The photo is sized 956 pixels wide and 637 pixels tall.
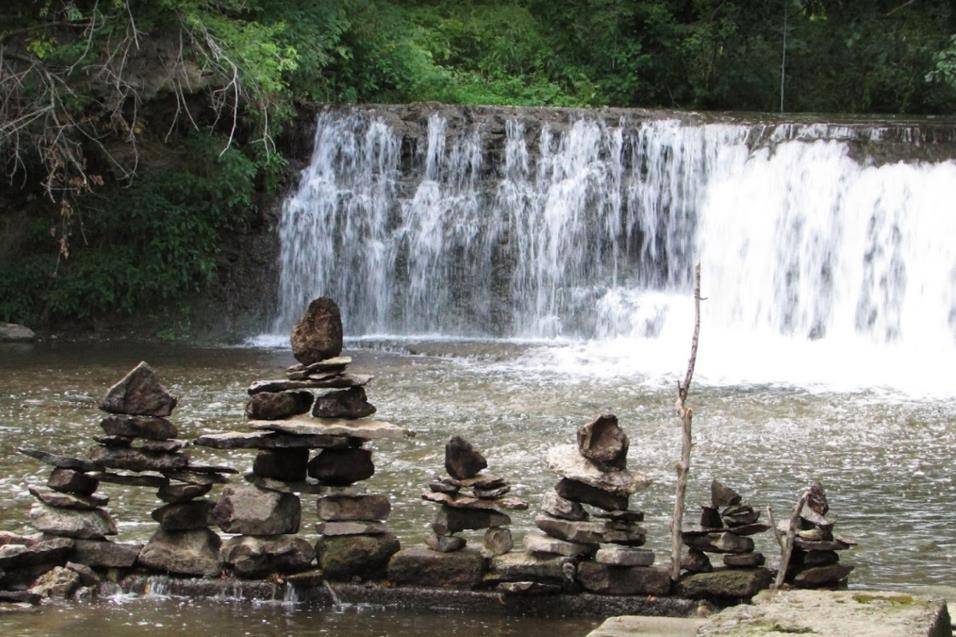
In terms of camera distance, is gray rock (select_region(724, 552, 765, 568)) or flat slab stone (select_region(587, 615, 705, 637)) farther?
gray rock (select_region(724, 552, 765, 568))

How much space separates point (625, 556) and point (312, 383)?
1.98m

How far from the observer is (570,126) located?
74.2ft

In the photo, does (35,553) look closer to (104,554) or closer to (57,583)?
(57,583)

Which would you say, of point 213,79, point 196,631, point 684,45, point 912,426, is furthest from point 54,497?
point 684,45

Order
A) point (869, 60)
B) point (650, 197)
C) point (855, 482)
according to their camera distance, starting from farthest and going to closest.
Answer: point (869, 60), point (650, 197), point (855, 482)

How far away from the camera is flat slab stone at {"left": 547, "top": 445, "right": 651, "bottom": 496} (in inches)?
333

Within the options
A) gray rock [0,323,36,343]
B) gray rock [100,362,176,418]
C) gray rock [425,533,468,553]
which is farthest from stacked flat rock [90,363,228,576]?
gray rock [0,323,36,343]

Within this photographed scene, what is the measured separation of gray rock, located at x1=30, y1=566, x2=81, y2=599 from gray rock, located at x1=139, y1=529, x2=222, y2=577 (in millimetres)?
389

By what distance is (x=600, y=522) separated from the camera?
8562mm

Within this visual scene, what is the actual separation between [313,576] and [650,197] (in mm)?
14367

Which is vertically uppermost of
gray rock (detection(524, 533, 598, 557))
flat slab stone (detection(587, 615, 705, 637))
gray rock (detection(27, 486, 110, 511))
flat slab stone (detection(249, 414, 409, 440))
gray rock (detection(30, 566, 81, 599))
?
flat slab stone (detection(249, 414, 409, 440))

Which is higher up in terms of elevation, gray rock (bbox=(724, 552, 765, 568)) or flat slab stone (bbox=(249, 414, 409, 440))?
flat slab stone (bbox=(249, 414, 409, 440))

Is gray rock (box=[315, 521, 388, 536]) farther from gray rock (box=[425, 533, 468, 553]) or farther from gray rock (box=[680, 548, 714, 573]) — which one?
gray rock (box=[680, 548, 714, 573])

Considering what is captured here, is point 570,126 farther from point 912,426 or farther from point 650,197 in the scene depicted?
point 912,426
